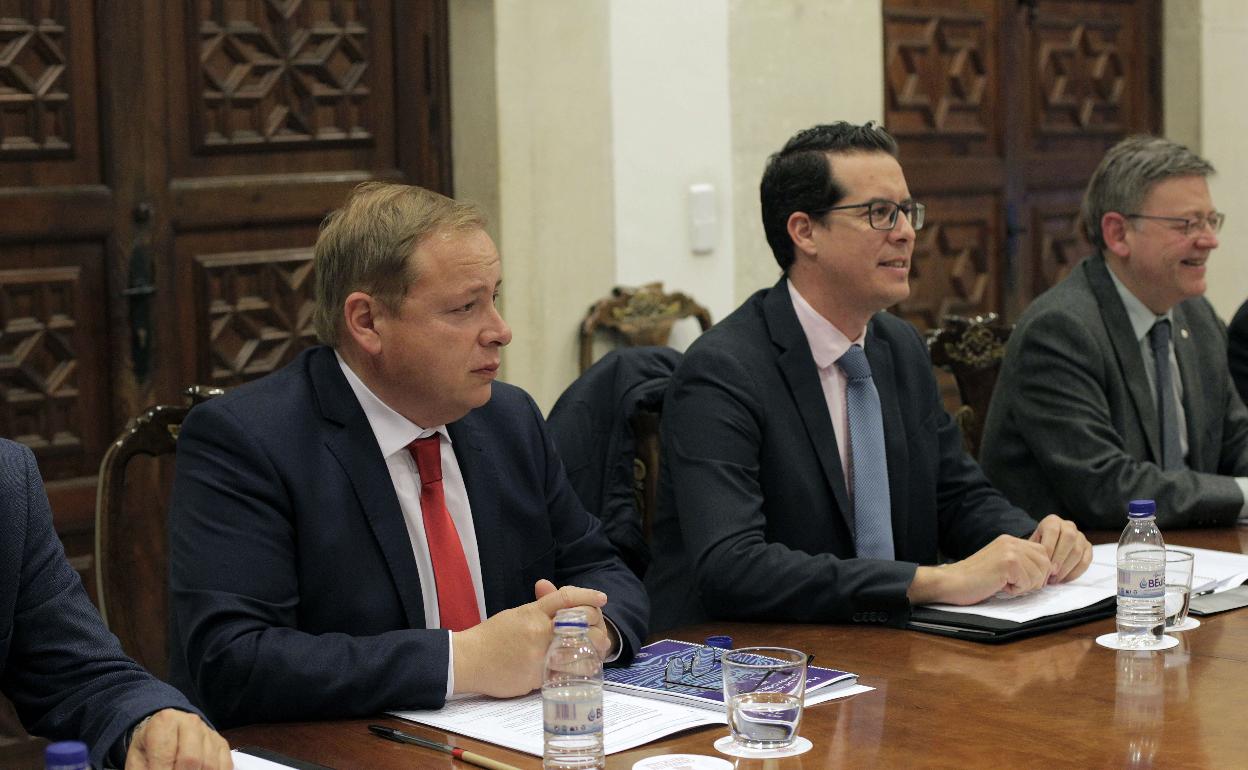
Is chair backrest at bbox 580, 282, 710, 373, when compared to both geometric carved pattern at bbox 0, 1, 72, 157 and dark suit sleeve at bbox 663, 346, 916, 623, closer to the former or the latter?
geometric carved pattern at bbox 0, 1, 72, 157

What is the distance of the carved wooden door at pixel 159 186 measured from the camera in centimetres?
380

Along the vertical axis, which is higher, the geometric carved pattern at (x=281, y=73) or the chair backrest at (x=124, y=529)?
the geometric carved pattern at (x=281, y=73)

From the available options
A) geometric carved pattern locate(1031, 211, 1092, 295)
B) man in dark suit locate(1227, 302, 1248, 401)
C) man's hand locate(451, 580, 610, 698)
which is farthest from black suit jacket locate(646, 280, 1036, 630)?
geometric carved pattern locate(1031, 211, 1092, 295)

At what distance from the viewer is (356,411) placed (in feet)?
7.84

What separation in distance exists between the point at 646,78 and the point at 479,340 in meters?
2.43

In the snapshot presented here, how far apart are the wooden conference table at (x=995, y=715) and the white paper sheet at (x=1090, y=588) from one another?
69 mm

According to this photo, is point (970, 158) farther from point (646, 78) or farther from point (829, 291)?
point (829, 291)

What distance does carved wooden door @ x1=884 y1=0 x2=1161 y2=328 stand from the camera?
5781 mm

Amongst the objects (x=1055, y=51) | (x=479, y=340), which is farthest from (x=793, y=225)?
(x=1055, y=51)

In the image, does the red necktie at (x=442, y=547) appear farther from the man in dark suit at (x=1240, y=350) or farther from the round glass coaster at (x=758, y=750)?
the man in dark suit at (x=1240, y=350)

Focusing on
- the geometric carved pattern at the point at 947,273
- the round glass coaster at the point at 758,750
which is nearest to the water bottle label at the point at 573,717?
the round glass coaster at the point at 758,750

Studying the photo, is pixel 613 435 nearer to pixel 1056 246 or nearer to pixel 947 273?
pixel 947 273

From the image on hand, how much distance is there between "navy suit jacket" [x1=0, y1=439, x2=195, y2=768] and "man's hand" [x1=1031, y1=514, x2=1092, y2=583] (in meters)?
1.43

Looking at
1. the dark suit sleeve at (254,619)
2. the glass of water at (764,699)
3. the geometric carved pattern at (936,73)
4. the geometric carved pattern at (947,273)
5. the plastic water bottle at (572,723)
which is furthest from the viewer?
the geometric carved pattern at (947,273)
